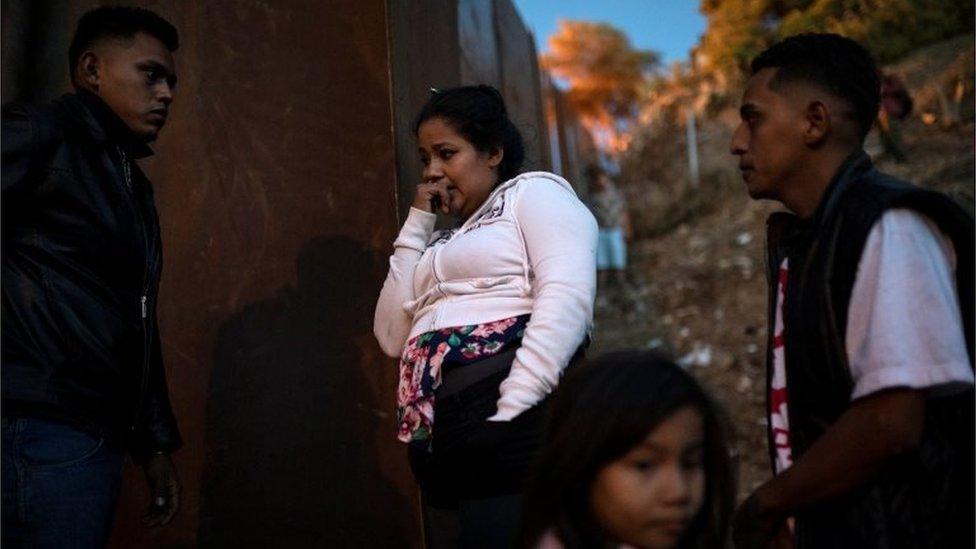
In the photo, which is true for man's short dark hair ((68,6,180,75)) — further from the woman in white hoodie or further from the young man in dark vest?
the young man in dark vest

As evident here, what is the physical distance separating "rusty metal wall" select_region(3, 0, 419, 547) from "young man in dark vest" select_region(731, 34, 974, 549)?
1.71 metres

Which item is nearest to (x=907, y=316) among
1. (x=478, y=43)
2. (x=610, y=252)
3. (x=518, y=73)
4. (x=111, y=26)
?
(x=111, y=26)

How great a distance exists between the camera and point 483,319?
214 centimetres

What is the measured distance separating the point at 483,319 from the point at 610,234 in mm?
9881

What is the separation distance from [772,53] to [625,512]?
1083 millimetres

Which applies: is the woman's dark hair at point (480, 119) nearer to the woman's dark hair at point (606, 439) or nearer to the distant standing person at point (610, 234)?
the woman's dark hair at point (606, 439)

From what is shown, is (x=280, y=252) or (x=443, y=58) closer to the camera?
(x=280, y=252)

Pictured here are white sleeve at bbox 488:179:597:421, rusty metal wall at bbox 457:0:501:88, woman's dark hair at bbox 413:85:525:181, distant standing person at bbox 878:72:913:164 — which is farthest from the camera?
distant standing person at bbox 878:72:913:164

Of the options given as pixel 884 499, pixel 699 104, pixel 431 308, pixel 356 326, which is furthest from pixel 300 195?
pixel 699 104

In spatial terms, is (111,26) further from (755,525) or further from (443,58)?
(755,525)

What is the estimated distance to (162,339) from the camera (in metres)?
3.21

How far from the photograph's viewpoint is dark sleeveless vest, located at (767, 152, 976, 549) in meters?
1.50

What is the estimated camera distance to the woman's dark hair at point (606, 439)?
1569mm

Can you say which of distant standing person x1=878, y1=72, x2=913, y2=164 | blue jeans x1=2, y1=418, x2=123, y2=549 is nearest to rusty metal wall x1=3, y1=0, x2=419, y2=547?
blue jeans x1=2, y1=418, x2=123, y2=549
